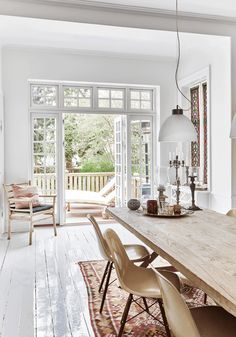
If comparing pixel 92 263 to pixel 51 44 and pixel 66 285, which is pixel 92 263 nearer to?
pixel 66 285

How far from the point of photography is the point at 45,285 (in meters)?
3.44

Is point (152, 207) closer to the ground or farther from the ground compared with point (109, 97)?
closer to the ground

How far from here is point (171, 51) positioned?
20.2ft

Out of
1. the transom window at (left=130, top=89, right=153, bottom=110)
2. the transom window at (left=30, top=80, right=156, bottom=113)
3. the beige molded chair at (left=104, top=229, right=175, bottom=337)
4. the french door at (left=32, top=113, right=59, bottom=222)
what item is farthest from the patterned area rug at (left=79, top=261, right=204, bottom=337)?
the transom window at (left=130, top=89, right=153, bottom=110)

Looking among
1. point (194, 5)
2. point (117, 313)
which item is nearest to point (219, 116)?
point (194, 5)

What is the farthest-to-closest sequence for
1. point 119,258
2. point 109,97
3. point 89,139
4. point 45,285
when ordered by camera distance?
point 89,139, point 109,97, point 45,285, point 119,258

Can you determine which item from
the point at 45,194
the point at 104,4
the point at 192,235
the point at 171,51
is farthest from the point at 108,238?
the point at 171,51

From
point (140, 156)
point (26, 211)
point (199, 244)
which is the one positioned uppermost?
point (140, 156)

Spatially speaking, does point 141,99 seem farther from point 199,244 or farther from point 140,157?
point 199,244

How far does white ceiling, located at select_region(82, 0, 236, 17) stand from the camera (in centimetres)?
427

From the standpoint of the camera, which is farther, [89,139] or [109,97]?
[89,139]

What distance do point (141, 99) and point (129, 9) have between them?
2.43 metres

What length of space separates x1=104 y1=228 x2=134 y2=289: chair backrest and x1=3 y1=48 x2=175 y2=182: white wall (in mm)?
3902

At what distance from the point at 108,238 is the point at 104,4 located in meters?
3.24
